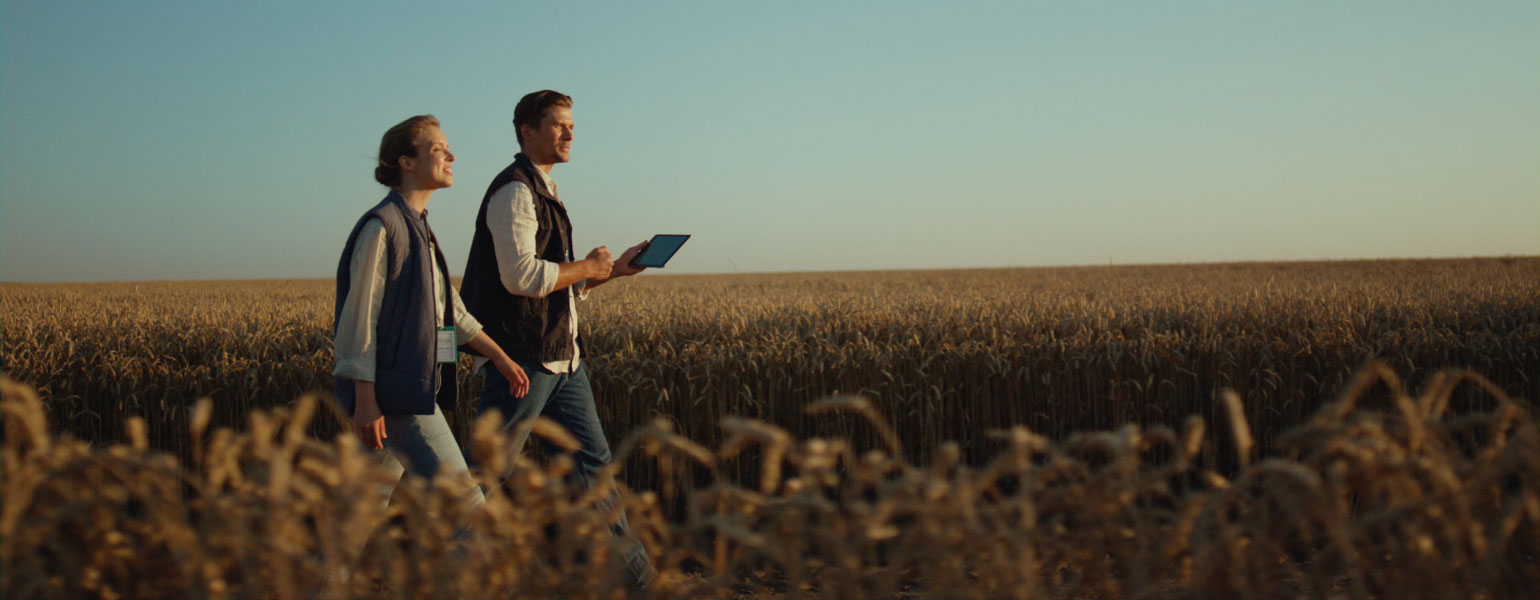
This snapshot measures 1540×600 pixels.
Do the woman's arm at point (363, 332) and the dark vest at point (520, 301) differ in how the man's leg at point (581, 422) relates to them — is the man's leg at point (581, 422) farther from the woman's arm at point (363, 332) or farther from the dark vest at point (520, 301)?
the woman's arm at point (363, 332)

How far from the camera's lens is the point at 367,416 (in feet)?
9.54

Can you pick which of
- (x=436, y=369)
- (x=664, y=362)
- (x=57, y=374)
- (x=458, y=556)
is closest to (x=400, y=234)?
(x=436, y=369)

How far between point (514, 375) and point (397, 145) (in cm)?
89

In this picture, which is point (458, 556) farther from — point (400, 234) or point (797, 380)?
point (797, 380)

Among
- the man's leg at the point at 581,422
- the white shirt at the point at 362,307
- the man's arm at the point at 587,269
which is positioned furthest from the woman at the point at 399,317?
the man's leg at the point at 581,422

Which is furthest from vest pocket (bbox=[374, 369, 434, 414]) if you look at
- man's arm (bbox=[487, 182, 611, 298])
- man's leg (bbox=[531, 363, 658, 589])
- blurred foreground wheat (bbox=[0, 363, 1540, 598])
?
blurred foreground wheat (bbox=[0, 363, 1540, 598])

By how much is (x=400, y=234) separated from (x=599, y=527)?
182 cm

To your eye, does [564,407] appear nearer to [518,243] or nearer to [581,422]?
[581,422]

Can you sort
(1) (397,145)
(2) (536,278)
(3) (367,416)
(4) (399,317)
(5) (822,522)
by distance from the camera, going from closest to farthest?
(5) (822,522)
(3) (367,416)
(4) (399,317)
(1) (397,145)
(2) (536,278)

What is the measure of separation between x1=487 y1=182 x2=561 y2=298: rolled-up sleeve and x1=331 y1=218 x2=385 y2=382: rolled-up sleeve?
1.66ft

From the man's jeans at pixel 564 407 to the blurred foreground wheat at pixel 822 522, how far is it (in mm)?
1839

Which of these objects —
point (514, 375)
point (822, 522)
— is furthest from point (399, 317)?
point (822, 522)

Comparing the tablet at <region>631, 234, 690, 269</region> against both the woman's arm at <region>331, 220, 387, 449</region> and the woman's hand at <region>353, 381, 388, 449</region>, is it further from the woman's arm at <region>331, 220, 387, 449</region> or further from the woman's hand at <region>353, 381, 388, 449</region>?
the woman's hand at <region>353, 381, 388, 449</region>

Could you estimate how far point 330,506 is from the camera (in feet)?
4.92
